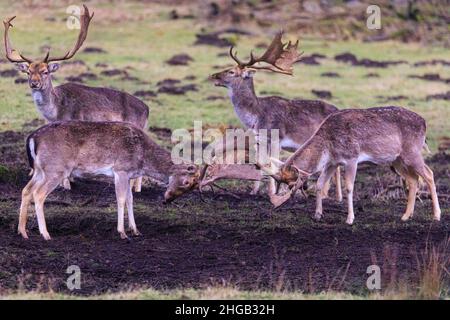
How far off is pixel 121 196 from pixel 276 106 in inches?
193

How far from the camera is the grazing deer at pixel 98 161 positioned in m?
11.5

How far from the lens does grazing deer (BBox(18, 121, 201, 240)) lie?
11.5m

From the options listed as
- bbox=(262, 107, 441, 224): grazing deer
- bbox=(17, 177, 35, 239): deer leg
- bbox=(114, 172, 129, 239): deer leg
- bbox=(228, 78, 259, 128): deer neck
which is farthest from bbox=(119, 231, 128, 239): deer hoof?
bbox=(228, 78, 259, 128): deer neck

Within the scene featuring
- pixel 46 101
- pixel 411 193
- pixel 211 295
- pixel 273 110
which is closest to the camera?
pixel 211 295

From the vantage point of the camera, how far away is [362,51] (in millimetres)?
33156

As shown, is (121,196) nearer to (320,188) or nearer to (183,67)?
(320,188)

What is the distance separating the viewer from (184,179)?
1184 centimetres

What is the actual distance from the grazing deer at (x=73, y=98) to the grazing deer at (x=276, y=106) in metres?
1.48

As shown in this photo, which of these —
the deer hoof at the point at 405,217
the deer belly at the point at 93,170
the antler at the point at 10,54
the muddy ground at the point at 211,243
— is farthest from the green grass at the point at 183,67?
the deer hoof at the point at 405,217

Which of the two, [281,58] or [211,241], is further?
[281,58]

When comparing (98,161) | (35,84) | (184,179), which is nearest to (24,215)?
(98,161)

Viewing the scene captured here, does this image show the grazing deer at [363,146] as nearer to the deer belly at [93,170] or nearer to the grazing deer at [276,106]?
the deer belly at [93,170]

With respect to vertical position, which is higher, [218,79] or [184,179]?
[218,79]
